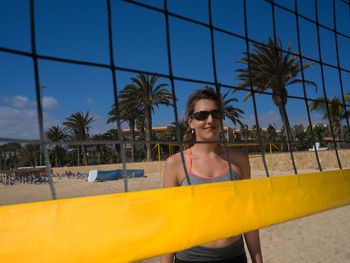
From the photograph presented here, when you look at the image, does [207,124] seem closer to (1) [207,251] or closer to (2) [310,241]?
Answer: (1) [207,251]

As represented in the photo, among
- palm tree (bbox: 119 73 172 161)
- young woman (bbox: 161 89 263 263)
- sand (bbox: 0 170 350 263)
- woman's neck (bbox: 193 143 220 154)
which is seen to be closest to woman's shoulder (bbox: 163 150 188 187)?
young woman (bbox: 161 89 263 263)

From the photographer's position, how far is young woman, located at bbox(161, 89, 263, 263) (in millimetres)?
1165

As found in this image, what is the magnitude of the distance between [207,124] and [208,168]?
22 centimetres

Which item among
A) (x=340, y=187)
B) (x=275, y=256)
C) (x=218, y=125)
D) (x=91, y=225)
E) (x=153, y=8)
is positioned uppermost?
(x=153, y=8)

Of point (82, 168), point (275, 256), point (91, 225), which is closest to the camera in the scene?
point (91, 225)

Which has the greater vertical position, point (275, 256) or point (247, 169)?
point (247, 169)

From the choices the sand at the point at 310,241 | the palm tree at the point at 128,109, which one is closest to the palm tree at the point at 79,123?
the palm tree at the point at 128,109

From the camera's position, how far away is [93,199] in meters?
0.78

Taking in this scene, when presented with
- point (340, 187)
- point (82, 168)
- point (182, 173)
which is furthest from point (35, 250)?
point (82, 168)

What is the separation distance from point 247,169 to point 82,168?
2103 cm

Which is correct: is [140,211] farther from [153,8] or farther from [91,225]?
[153,8]

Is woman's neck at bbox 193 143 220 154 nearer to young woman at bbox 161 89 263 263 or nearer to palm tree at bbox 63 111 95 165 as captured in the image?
young woman at bbox 161 89 263 263

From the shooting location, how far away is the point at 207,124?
1291 millimetres

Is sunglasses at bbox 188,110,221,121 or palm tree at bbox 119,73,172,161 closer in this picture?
sunglasses at bbox 188,110,221,121
